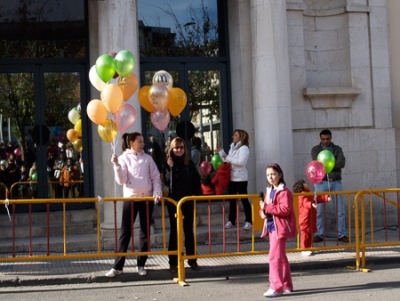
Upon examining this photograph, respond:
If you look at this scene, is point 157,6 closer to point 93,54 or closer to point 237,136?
point 93,54

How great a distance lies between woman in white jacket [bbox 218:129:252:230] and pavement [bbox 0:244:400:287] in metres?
1.52

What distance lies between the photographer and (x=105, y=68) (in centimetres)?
991

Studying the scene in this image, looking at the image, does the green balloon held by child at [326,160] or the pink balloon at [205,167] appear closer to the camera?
the green balloon held by child at [326,160]

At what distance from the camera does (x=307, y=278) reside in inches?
411

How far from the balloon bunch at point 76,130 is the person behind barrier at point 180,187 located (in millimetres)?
4212

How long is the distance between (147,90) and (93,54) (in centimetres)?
383

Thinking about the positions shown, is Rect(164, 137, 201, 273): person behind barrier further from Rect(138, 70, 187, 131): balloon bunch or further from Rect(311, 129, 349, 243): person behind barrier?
Rect(311, 129, 349, 243): person behind barrier

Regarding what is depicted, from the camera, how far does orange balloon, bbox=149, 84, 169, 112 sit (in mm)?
10742

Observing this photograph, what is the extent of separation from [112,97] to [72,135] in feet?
15.3

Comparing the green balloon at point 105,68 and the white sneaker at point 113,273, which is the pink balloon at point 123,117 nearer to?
the green balloon at point 105,68

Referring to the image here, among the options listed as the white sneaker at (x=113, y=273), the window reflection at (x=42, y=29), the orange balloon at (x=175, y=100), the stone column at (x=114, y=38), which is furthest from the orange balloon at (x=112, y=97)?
the window reflection at (x=42, y=29)

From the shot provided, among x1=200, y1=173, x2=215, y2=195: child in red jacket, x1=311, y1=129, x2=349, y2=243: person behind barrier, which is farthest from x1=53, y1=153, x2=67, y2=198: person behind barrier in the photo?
x1=311, y1=129, x2=349, y2=243: person behind barrier

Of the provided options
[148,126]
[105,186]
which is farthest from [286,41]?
[105,186]

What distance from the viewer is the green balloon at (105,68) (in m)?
9.92
